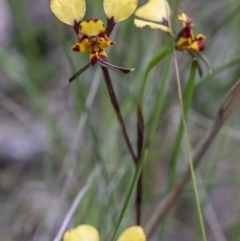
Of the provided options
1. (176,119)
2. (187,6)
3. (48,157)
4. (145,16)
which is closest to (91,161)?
(48,157)

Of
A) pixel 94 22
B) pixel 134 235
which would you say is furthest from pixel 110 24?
Answer: pixel 134 235

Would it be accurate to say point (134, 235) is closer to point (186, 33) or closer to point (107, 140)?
point (186, 33)

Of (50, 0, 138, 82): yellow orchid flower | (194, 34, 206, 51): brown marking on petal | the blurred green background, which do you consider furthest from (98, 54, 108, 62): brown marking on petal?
the blurred green background

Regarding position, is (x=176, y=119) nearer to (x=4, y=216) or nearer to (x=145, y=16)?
(x=4, y=216)

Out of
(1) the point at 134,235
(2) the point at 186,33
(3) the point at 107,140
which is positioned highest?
(2) the point at 186,33

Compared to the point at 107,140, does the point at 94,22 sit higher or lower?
higher

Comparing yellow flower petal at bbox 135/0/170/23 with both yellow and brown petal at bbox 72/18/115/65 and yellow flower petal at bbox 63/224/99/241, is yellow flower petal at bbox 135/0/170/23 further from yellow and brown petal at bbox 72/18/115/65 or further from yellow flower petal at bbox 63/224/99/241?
yellow flower petal at bbox 63/224/99/241

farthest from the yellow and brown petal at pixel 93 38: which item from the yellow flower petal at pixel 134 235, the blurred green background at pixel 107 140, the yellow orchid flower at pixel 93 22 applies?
the blurred green background at pixel 107 140

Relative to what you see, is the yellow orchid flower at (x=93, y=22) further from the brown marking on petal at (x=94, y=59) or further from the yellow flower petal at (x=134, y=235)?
the yellow flower petal at (x=134, y=235)
